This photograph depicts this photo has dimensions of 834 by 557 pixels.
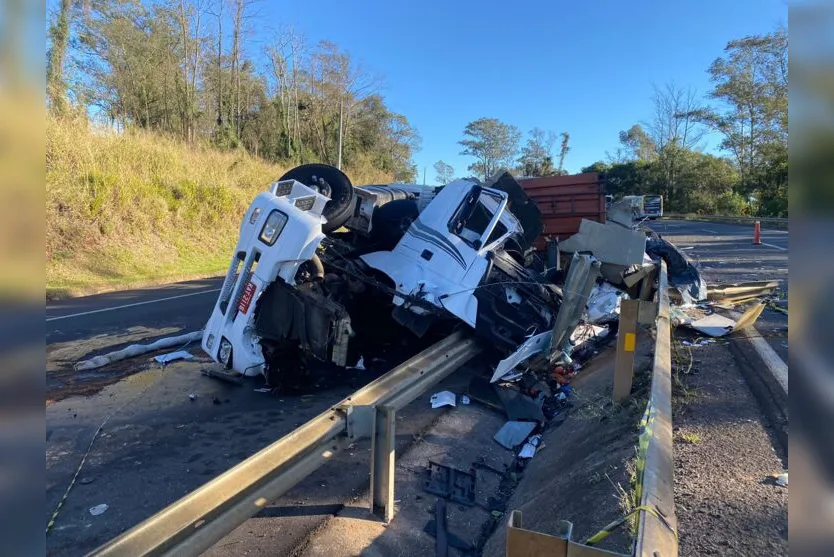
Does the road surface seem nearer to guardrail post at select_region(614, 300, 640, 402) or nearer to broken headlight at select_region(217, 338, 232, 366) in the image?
broken headlight at select_region(217, 338, 232, 366)

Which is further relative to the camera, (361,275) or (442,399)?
(361,275)

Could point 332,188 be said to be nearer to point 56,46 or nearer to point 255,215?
point 255,215

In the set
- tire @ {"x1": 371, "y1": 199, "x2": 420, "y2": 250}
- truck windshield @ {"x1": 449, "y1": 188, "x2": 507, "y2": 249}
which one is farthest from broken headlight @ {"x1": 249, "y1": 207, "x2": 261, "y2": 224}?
truck windshield @ {"x1": 449, "y1": 188, "x2": 507, "y2": 249}

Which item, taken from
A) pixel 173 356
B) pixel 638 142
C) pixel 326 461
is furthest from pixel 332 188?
pixel 638 142

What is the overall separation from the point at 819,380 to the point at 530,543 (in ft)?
3.33

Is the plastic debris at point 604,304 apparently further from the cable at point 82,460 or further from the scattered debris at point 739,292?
the cable at point 82,460

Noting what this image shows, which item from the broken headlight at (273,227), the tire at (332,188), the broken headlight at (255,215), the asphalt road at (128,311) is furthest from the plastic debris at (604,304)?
the asphalt road at (128,311)

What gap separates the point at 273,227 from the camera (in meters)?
5.07

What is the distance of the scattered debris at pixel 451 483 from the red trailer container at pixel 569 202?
6.91 metres

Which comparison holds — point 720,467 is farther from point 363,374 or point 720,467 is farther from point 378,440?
point 363,374

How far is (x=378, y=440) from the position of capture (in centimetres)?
328

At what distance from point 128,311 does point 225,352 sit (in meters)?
5.28

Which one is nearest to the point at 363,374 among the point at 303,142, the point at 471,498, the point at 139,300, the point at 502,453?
the point at 502,453

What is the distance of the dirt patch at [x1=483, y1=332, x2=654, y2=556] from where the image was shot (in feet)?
9.55
